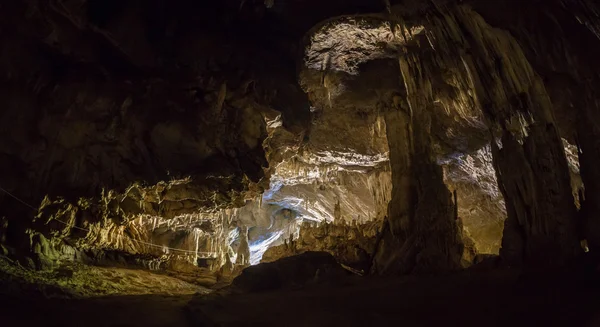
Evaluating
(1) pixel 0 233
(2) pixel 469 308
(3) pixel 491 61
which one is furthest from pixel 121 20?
(2) pixel 469 308

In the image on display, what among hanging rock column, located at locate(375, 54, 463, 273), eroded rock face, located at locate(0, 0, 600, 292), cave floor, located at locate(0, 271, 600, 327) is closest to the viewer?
cave floor, located at locate(0, 271, 600, 327)

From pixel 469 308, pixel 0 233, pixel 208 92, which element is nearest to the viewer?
pixel 469 308

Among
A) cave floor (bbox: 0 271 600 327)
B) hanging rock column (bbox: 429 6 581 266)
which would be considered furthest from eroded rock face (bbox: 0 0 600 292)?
cave floor (bbox: 0 271 600 327)

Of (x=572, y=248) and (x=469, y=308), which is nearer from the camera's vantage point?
(x=469, y=308)

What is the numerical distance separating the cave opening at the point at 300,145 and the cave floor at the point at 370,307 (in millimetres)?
29

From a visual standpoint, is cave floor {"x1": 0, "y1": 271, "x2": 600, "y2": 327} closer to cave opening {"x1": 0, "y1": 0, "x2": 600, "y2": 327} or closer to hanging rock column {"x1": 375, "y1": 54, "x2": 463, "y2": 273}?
cave opening {"x1": 0, "y1": 0, "x2": 600, "y2": 327}

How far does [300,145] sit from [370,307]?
24.7 feet

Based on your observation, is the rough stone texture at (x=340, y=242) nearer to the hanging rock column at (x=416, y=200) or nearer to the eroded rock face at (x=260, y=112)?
the eroded rock face at (x=260, y=112)

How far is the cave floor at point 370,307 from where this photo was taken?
13.6ft

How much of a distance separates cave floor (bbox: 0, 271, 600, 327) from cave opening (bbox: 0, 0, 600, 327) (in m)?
0.03

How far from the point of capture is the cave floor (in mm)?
4152

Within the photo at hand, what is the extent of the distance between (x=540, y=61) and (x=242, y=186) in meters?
6.64

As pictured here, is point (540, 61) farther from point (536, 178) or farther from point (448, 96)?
point (448, 96)

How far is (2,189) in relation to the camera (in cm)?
795
